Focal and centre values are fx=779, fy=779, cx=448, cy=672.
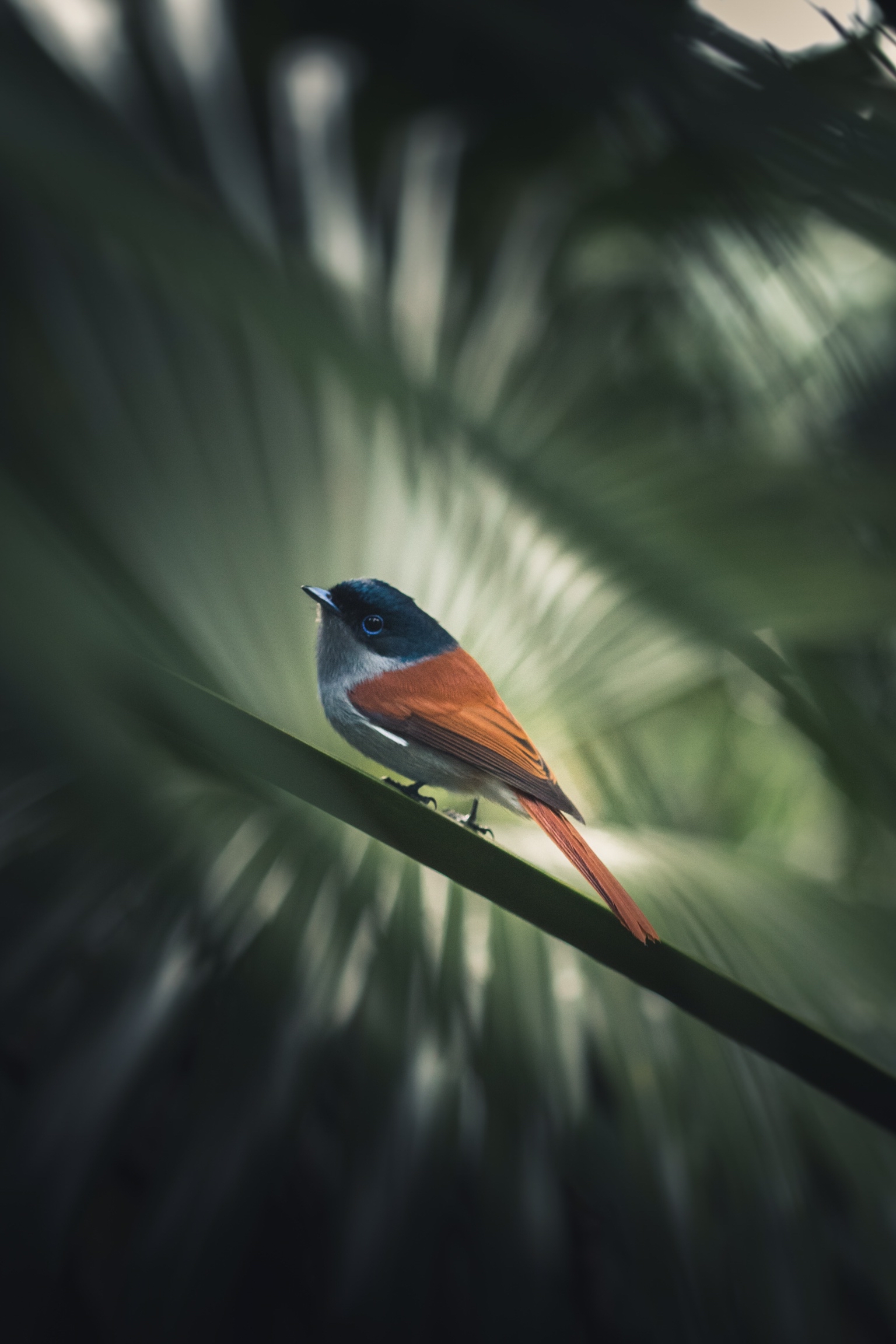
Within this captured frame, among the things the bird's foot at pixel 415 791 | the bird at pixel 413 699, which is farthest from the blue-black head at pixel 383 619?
the bird's foot at pixel 415 791

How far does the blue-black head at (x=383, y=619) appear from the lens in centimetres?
70

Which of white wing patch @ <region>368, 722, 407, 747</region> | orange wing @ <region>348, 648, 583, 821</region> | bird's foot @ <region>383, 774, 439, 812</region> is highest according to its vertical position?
orange wing @ <region>348, 648, 583, 821</region>

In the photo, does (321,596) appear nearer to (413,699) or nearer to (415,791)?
(413,699)

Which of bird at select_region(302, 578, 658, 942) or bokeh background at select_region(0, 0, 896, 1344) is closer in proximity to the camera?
bokeh background at select_region(0, 0, 896, 1344)

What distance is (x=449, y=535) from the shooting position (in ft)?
2.42

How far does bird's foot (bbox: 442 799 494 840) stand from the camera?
70cm

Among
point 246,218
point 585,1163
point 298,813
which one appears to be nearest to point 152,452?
point 246,218

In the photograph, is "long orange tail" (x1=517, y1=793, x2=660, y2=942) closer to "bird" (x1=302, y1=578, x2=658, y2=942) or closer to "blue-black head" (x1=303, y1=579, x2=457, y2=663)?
"bird" (x1=302, y1=578, x2=658, y2=942)

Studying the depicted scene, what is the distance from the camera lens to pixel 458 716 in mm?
693

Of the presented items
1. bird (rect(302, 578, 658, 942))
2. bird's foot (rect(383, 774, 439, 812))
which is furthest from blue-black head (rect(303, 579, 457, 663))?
bird's foot (rect(383, 774, 439, 812))

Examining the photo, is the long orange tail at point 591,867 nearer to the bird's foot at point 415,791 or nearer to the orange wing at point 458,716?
the orange wing at point 458,716

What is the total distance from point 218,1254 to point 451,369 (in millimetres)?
716

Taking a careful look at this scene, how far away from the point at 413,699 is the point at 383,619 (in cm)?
→ 8

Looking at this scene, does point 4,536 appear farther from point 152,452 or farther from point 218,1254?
point 218,1254
